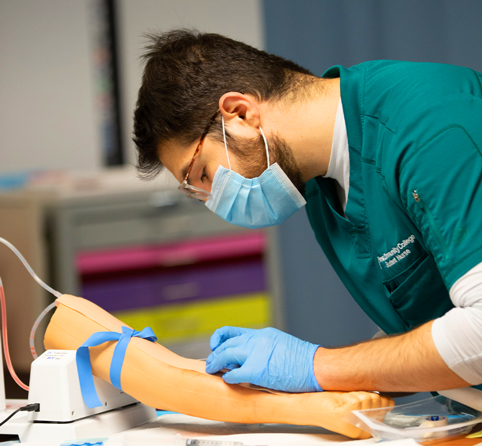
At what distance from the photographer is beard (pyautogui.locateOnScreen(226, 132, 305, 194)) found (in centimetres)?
116

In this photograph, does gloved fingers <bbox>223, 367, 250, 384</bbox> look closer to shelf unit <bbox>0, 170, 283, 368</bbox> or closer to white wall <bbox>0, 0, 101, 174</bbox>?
shelf unit <bbox>0, 170, 283, 368</bbox>

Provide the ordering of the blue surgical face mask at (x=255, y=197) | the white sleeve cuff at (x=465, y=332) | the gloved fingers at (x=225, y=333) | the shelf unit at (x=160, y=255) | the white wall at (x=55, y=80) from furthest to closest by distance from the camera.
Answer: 1. the white wall at (x=55, y=80)
2. the shelf unit at (x=160, y=255)
3. the blue surgical face mask at (x=255, y=197)
4. the gloved fingers at (x=225, y=333)
5. the white sleeve cuff at (x=465, y=332)

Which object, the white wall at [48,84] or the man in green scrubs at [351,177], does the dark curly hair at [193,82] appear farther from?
the white wall at [48,84]

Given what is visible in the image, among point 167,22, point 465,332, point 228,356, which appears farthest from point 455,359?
point 167,22

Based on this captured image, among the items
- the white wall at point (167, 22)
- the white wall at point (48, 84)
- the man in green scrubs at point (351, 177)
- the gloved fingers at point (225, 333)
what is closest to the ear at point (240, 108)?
the man in green scrubs at point (351, 177)

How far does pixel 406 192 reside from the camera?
2.88 ft

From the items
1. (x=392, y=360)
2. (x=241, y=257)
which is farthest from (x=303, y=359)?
(x=241, y=257)

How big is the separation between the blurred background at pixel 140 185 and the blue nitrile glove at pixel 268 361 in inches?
46.2

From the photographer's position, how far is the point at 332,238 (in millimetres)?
1250

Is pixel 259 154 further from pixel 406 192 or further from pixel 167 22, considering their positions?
pixel 167 22

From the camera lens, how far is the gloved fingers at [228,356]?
0.94 metres

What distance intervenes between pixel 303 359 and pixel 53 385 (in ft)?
1.57

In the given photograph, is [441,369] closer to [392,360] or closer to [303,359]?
[392,360]

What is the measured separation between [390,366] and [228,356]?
0.29 metres
